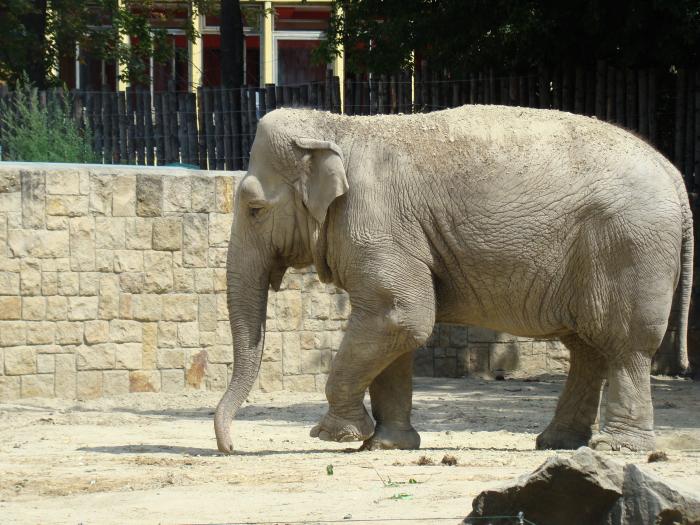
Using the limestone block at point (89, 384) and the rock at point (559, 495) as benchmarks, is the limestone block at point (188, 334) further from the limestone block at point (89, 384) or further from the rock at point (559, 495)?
the rock at point (559, 495)

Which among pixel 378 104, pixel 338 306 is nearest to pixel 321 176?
pixel 338 306

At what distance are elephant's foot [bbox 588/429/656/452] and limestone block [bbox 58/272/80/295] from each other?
5683 millimetres

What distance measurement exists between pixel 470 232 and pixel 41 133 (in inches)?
287

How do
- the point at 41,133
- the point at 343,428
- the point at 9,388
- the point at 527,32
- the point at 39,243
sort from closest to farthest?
the point at 343,428, the point at 9,388, the point at 39,243, the point at 41,133, the point at 527,32

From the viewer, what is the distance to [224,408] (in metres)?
8.98

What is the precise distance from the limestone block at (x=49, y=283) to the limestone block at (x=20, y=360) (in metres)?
0.51

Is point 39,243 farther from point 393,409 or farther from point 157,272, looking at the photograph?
point 393,409

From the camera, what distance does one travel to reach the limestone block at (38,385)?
41.6 feet

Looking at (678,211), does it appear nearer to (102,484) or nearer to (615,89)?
(102,484)

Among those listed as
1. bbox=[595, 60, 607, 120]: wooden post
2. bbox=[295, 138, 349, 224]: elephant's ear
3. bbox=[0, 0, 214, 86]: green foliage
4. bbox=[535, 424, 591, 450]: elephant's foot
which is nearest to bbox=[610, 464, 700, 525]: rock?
bbox=[295, 138, 349, 224]: elephant's ear

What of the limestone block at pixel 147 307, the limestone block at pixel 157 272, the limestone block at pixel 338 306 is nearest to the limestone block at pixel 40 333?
the limestone block at pixel 147 307

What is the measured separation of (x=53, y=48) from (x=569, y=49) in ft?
30.2

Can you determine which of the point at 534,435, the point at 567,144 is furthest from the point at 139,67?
the point at 567,144

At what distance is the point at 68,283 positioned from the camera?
12820mm
